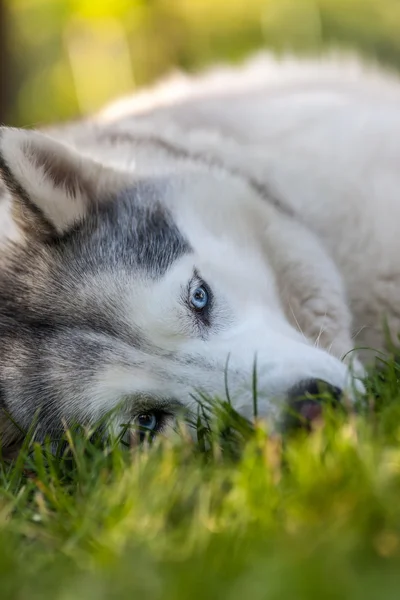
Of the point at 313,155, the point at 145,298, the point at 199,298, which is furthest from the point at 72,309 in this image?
the point at 313,155

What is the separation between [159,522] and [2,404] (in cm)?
110

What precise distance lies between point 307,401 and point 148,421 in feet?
1.78

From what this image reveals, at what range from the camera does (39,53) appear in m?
10.9

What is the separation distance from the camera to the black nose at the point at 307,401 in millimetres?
1983

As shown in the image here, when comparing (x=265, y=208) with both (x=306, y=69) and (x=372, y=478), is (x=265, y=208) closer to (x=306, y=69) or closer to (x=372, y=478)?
(x=372, y=478)

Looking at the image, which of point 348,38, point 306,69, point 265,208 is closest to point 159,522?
point 265,208

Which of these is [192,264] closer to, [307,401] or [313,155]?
[307,401]

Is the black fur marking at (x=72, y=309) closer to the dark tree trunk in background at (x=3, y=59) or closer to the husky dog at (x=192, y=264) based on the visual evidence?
the husky dog at (x=192, y=264)

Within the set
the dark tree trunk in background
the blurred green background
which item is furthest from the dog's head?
the blurred green background

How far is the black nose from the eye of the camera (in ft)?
6.51

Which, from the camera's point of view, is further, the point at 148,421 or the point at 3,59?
the point at 3,59

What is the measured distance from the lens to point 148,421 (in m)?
2.37

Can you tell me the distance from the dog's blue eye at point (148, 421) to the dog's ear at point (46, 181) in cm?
67

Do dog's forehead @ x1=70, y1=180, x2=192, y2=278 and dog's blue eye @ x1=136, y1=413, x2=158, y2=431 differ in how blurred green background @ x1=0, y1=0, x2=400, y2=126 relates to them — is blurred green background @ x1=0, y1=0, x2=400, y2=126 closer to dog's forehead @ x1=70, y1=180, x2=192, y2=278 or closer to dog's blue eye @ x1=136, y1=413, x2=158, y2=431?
dog's forehead @ x1=70, y1=180, x2=192, y2=278
